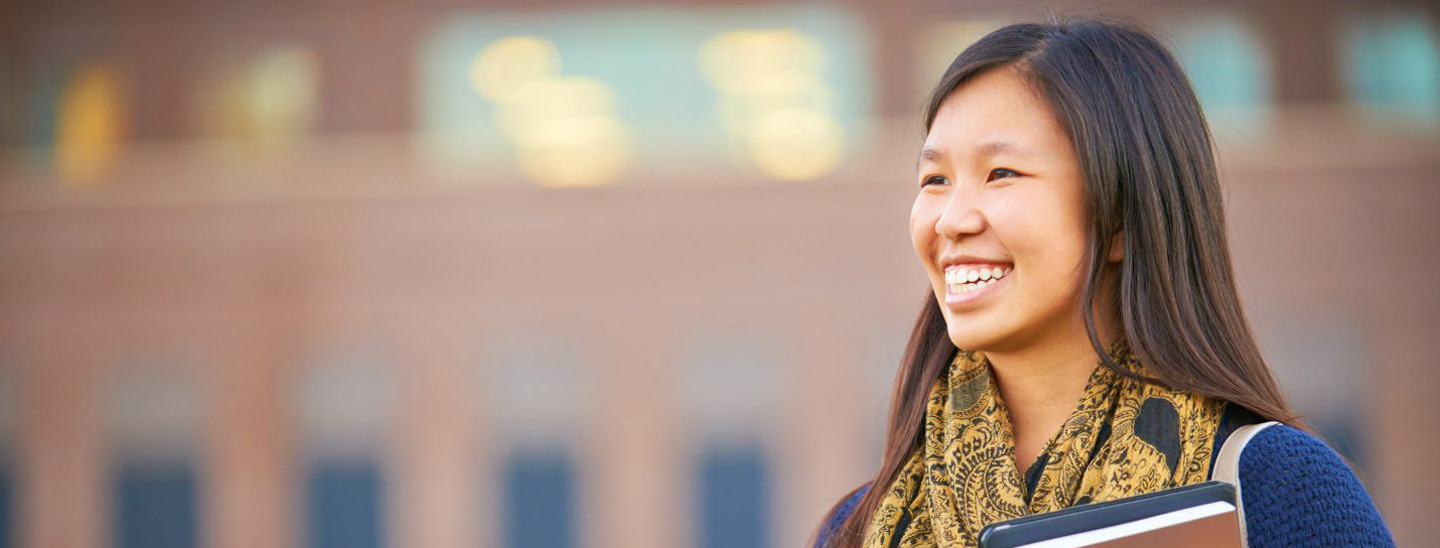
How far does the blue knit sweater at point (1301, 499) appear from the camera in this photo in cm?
180

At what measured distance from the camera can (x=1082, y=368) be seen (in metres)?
2.07

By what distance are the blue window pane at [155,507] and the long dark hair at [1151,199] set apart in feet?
66.5

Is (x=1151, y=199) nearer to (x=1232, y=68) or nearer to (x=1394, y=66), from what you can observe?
(x=1232, y=68)

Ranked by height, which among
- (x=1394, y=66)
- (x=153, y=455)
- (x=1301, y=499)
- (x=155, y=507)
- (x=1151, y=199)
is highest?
(x=1394, y=66)

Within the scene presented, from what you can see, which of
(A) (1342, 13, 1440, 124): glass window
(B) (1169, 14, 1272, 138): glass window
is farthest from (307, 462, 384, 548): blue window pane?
(A) (1342, 13, 1440, 124): glass window

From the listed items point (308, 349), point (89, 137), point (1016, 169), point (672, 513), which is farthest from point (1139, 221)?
point (89, 137)

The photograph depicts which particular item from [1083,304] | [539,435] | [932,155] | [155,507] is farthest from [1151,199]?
[155,507]

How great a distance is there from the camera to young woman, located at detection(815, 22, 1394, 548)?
73.5 inches

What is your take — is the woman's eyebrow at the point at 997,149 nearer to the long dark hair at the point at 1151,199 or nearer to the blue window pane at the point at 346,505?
the long dark hair at the point at 1151,199

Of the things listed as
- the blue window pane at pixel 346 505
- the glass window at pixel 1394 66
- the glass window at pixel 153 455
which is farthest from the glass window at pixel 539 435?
the glass window at pixel 1394 66

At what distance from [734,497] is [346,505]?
177 inches

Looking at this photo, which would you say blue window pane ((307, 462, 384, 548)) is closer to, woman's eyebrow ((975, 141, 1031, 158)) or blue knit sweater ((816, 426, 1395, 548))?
woman's eyebrow ((975, 141, 1031, 158))

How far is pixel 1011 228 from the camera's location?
200cm

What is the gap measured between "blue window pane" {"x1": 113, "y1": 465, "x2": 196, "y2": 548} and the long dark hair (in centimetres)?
2026
